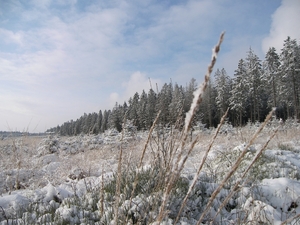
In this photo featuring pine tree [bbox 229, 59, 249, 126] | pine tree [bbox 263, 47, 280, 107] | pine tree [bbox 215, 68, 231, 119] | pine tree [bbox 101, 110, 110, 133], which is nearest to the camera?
pine tree [bbox 263, 47, 280, 107]

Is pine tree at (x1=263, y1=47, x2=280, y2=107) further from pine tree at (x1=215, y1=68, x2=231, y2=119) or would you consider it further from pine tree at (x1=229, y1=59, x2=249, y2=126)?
pine tree at (x1=215, y1=68, x2=231, y2=119)

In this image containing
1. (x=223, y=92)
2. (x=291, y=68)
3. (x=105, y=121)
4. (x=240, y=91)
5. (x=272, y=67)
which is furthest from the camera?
(x=105, y=121)

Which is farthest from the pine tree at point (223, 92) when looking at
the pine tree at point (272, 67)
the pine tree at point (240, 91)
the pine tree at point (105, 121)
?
the pine tree at point (105, 121)

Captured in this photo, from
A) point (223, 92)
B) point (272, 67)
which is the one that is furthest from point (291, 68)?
point (223, 92)

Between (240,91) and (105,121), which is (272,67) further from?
(105,121)

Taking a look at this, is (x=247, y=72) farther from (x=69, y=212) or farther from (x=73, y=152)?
(x=69, y=212)

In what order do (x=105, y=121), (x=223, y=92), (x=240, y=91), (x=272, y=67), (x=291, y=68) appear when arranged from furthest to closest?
(x=105, y=121) → (x=223, y=92) → (x=240, y=91) → (x=272, y=67) → (x=291, y=68)

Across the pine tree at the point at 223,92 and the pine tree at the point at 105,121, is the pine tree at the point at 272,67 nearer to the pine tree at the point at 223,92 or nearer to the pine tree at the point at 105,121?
the pine tree at the point at 223,92

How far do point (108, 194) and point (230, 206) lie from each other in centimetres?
166

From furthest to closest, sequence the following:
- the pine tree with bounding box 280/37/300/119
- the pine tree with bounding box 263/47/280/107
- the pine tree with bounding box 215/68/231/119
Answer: the pine tree with bounding box 215/68/231/119, the pine tree with bounding box 263/47/280/107, the pine tree with bounding box 280/37/300/119

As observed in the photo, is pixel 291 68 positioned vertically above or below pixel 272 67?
below

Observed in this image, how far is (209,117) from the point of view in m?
41.9

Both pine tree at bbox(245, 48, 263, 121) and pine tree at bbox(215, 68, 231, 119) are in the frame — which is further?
pine tree at bbox(215, 68, 231, 119)

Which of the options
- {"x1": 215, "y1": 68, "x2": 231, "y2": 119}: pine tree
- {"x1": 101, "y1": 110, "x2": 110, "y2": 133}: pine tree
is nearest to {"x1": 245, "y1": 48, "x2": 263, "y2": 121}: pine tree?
{"x1": 215, "y1": 68, "x2": 231, "y2": 119}: pine tree
